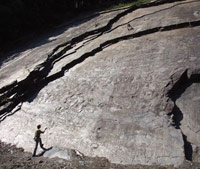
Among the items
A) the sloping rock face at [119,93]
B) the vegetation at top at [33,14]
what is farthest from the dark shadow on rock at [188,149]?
the vegetation at top at [33,14]

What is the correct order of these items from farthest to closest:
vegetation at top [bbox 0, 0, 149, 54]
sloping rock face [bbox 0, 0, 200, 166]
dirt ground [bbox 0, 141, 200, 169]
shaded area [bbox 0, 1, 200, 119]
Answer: vegetation at top [bbox 0, 0, 149, 54] → shaded area [bbox 0, 1, 200, 119] → sloping rock face [bbox 0, 0, 200, 166] → dirt ground [bbox 0, 141, 200, 169]

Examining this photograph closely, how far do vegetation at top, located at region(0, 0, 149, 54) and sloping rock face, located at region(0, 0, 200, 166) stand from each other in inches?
165

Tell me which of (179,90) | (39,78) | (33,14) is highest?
(33,14)

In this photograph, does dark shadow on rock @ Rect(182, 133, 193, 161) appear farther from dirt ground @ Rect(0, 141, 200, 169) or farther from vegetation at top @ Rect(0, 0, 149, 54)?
vegetation at top @ Rect(0, 0, 149, 54)

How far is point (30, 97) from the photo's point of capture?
20.2 feet

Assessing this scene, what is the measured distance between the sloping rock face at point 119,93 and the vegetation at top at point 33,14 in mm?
4191

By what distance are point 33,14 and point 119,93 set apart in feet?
32.5

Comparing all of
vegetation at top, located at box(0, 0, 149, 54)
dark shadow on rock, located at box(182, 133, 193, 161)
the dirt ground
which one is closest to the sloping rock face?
dark shadow on rock, located at box(182, 133, 193, 161)

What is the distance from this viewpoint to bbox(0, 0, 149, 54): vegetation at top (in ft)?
36.9

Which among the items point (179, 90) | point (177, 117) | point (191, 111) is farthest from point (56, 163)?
point (179, 90)

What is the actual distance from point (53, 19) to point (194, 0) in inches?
344

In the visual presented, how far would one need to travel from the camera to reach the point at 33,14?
1232 centimetres

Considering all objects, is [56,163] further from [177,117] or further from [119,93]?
[177,117]

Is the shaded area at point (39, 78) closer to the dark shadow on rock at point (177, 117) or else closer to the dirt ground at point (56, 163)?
the dirt ground at point (56, 163)
